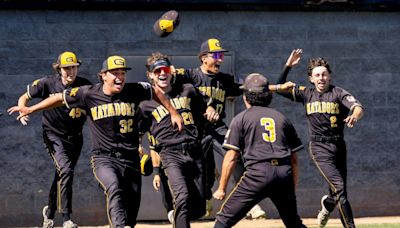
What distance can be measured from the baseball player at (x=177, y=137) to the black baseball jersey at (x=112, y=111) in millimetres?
608

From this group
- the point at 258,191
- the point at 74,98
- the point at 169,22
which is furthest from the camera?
the point at 169,22

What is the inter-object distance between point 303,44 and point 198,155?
459 centimetres

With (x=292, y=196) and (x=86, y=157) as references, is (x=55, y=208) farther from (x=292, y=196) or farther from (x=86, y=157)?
(x=292, y=196)

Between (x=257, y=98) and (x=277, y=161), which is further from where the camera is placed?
(x=257, y=98)

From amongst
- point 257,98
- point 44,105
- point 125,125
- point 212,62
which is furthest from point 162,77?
point 257,98

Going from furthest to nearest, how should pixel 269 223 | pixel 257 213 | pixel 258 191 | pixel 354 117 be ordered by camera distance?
pixel 257 213, pixel 269 223, pixel 354 117, pixel 258 191

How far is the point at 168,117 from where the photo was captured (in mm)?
11797

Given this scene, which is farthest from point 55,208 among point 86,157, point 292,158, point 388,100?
point 388,100

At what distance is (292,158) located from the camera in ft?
32.6

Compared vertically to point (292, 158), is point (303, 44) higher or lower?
higher

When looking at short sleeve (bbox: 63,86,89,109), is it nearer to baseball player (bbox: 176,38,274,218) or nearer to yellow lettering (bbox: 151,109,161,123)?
yellow lettering (bbox: 151,109,161,123)

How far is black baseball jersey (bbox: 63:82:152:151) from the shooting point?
11.0 meters

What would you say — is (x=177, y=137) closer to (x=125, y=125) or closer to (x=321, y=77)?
(x=125, y=125)

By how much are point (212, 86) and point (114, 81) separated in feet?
6.55
